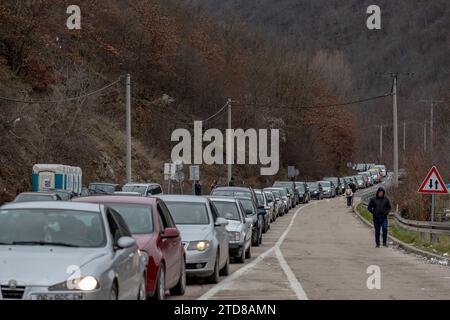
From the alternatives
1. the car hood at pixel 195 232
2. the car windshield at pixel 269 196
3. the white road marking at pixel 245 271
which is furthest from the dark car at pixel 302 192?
the car hood at pixel 195 232

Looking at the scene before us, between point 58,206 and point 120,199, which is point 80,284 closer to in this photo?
point 58,206

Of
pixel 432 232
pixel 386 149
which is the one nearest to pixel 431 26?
pixel 386 149

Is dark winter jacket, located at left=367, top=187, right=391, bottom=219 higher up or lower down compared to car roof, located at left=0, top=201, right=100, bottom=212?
lower down

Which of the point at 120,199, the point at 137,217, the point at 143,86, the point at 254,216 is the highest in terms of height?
the point at 143,86

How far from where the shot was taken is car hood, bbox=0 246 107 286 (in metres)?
Answer: 9.27

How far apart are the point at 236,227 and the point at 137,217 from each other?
27.2 feet

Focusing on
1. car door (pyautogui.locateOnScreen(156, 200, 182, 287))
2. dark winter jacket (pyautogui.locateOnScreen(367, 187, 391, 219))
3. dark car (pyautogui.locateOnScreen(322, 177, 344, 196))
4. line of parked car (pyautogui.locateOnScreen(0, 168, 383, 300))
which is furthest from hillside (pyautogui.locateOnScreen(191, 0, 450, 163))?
car door (pyautogui.locateOnScreen(156, 200, 182, 287))

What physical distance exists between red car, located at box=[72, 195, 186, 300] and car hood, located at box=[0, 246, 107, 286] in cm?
237

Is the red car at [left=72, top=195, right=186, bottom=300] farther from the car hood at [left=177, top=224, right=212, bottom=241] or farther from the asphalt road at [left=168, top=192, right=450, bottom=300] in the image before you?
the car hood at [left=177, top=224, right=212, bottom=241]

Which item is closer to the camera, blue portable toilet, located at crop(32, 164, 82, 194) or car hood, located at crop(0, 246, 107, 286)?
car hood, located at crop(0, 246, 107, 286)

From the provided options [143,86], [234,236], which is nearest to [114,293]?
[234,236]

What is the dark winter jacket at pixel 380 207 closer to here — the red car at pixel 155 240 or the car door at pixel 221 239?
the car door at pixel 221 239

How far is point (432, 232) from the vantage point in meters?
27.9

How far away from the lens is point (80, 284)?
30.6 ft
